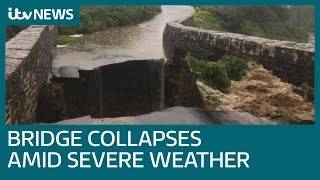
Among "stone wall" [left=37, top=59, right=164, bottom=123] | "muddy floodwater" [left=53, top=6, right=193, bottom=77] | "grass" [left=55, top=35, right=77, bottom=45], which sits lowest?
"stone wall" [left=37, top=59, right=164, bottom=123]

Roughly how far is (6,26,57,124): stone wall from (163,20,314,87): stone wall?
3238mm

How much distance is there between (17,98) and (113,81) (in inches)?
166

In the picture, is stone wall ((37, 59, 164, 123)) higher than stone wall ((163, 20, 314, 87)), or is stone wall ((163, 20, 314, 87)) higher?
stone wall ((163, 20, 314, 87))

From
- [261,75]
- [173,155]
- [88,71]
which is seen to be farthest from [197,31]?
[173,155]

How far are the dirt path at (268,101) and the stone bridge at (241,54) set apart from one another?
17.5 inches

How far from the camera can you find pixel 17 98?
4781mm

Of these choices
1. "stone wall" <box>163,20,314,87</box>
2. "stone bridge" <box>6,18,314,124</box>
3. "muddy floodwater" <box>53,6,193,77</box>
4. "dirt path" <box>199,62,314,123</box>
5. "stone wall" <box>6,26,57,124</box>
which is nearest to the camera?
"stone wall" <box>6,26,57,124</box>

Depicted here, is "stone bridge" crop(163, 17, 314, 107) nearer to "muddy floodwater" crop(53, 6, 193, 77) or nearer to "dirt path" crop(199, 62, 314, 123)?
"dirt path" crop(199, 62, 314, 123)

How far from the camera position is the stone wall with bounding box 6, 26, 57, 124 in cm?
451

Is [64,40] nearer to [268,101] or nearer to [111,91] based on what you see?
[111,91]

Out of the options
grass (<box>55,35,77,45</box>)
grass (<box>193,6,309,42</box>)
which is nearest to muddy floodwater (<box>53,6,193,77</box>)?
grass (<box>55,35,77,45</box>)

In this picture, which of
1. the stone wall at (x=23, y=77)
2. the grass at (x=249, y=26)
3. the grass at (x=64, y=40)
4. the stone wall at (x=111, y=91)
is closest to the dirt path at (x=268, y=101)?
the stone wall at (x=23, y=77)

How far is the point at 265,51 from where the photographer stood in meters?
7.12

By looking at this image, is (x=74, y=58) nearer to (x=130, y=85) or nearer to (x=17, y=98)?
(x=130, y=85)
